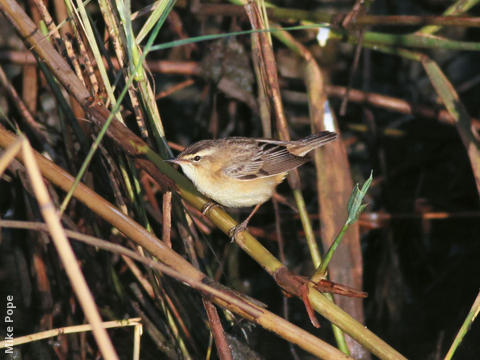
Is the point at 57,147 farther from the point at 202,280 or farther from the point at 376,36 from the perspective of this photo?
the point at 376,36

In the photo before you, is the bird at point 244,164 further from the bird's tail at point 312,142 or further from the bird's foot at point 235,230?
the bird's foot at point 235,230

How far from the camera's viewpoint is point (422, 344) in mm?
4098

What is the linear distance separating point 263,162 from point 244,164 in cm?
13

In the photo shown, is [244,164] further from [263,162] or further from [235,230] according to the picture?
[235,230]

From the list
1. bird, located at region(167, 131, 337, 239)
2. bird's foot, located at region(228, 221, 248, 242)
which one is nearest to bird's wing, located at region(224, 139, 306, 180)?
bird, located at region(167, 131, 337, 239)

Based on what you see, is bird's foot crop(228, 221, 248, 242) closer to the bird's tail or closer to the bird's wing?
the bird's wing

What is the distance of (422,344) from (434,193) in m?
1.56

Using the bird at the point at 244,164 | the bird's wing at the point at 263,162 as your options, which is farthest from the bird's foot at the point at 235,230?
the bird's wing at the point at 263,162

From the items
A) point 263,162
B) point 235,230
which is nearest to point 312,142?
point 263,162

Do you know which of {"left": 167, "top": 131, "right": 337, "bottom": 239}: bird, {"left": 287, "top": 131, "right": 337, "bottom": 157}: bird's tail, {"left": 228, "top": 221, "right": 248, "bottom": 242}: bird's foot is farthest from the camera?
{"left": 287, "top": 131, "right": 337, "bottom": 157}: bird's tail

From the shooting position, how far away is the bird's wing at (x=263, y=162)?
365 cm

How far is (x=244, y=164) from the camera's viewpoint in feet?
12.1

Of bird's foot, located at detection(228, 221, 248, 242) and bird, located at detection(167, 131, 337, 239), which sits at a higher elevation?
bird, located at detection(167, 131, 337, 239)

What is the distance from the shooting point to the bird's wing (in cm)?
365
